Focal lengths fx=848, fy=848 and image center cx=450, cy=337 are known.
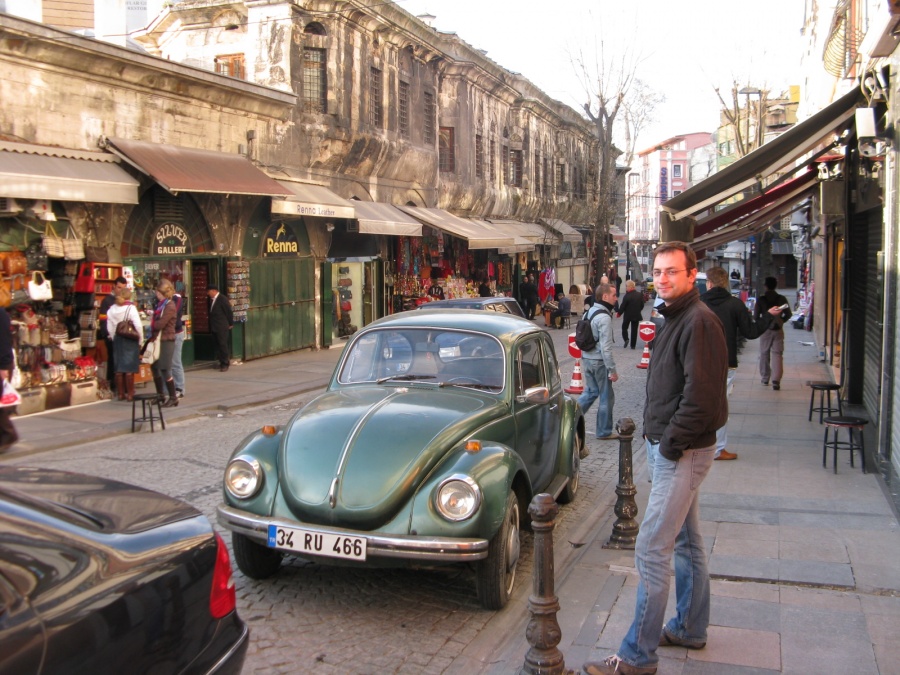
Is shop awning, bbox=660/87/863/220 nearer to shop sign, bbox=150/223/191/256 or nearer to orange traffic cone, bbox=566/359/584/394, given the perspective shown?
orange traffic cone, bbox=566/359/584/394

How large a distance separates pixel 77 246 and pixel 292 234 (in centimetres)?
727

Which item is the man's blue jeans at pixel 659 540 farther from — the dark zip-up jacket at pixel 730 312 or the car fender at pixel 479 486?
the dark zip-up jacket at pixel 730 312

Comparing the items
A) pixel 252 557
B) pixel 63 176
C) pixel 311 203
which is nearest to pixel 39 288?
pixel 63 176

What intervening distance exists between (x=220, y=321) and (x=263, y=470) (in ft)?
39.5

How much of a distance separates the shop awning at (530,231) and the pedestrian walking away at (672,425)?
99.0ft

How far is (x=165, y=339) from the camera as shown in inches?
505

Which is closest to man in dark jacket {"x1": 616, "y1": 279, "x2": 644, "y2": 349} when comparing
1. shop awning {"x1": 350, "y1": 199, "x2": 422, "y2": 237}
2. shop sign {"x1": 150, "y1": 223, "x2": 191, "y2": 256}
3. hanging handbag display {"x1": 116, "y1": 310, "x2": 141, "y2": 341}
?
shop awning {"x1": 350, "y1": 199, "x2": 422, "y2": 237}

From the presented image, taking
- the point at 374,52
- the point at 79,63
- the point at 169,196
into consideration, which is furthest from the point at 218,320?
the point at 374,52

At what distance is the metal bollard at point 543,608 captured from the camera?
4.12m

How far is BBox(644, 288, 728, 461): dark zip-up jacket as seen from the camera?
13.3 ft

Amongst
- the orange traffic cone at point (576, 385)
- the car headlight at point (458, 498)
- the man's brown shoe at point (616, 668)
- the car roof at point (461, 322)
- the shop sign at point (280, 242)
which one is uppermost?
the shop sign at point (280, 242)

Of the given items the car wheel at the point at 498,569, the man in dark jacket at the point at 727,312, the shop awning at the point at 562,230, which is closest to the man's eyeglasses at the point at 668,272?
the car wheel at the point at 498,569

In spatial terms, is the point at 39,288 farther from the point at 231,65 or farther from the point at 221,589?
the point at 221,589

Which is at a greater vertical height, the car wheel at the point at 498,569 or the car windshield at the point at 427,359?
the car windshield at the point at 427,359
